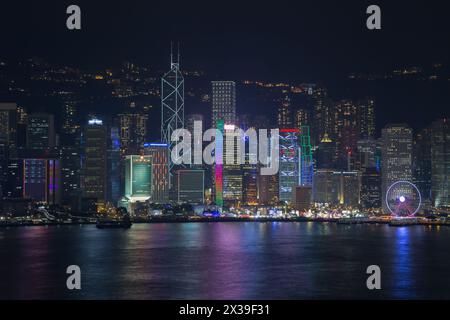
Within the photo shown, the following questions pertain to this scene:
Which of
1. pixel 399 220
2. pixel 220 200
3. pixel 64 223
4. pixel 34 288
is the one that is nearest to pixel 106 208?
pixel 64 223

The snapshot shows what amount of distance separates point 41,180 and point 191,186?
21507mm

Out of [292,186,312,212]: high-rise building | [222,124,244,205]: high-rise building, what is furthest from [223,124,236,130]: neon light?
[292,186,312,212]: high-rise building

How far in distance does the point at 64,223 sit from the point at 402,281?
6491 cm

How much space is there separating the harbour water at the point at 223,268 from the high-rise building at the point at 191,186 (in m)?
49.0

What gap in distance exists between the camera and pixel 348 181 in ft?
378

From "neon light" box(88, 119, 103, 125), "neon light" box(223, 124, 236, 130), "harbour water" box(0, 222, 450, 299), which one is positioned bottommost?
"harbour water" box(0, 222, 450, 299)

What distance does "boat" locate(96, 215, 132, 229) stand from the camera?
9031 centimetres

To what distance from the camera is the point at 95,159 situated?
105875 mm

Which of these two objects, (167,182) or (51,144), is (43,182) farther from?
(167,182)

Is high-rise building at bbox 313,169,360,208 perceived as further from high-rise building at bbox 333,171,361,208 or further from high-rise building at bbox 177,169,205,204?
high-rise building at bbox 177,169,205,204

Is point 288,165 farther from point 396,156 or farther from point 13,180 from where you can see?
point 13,180

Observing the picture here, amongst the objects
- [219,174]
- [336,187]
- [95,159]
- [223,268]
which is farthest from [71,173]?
[223,268]

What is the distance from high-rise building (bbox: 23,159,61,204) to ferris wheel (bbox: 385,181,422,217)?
44.5m
